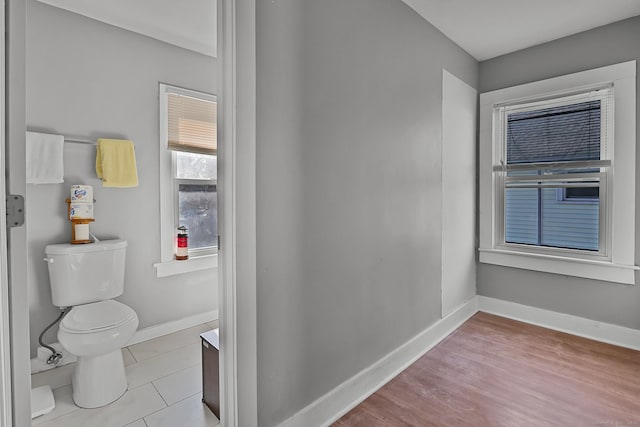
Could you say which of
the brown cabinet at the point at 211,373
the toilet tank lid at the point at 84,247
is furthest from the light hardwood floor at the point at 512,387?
the toilet tank lid at the point at 84,247

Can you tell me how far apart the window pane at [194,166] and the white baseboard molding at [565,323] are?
9.44 feet

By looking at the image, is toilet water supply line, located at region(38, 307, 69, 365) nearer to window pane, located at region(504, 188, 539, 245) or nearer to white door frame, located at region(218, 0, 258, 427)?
white door frame, located at region(218, 0, 258, 427)

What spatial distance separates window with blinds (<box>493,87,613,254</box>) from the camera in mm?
2631

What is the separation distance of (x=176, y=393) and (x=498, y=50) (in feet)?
11.9

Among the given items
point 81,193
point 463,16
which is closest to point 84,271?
point 81,193

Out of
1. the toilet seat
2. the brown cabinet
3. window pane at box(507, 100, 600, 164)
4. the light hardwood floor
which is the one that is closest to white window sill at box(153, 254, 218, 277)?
the toilet seat

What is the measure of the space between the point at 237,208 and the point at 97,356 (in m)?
1.35

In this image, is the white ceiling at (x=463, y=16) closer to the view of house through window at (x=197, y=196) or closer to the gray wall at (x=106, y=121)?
the gray wall at (x=106, y=121)

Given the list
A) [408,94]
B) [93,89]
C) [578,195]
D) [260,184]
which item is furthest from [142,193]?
[578,195]

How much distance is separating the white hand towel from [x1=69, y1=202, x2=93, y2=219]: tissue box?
188 mm

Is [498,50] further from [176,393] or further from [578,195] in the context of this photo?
[176,393]

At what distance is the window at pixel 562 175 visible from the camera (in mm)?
2486

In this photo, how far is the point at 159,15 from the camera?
2.38 metres

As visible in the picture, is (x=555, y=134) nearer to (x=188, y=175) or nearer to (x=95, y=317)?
(x=188, y=175)
